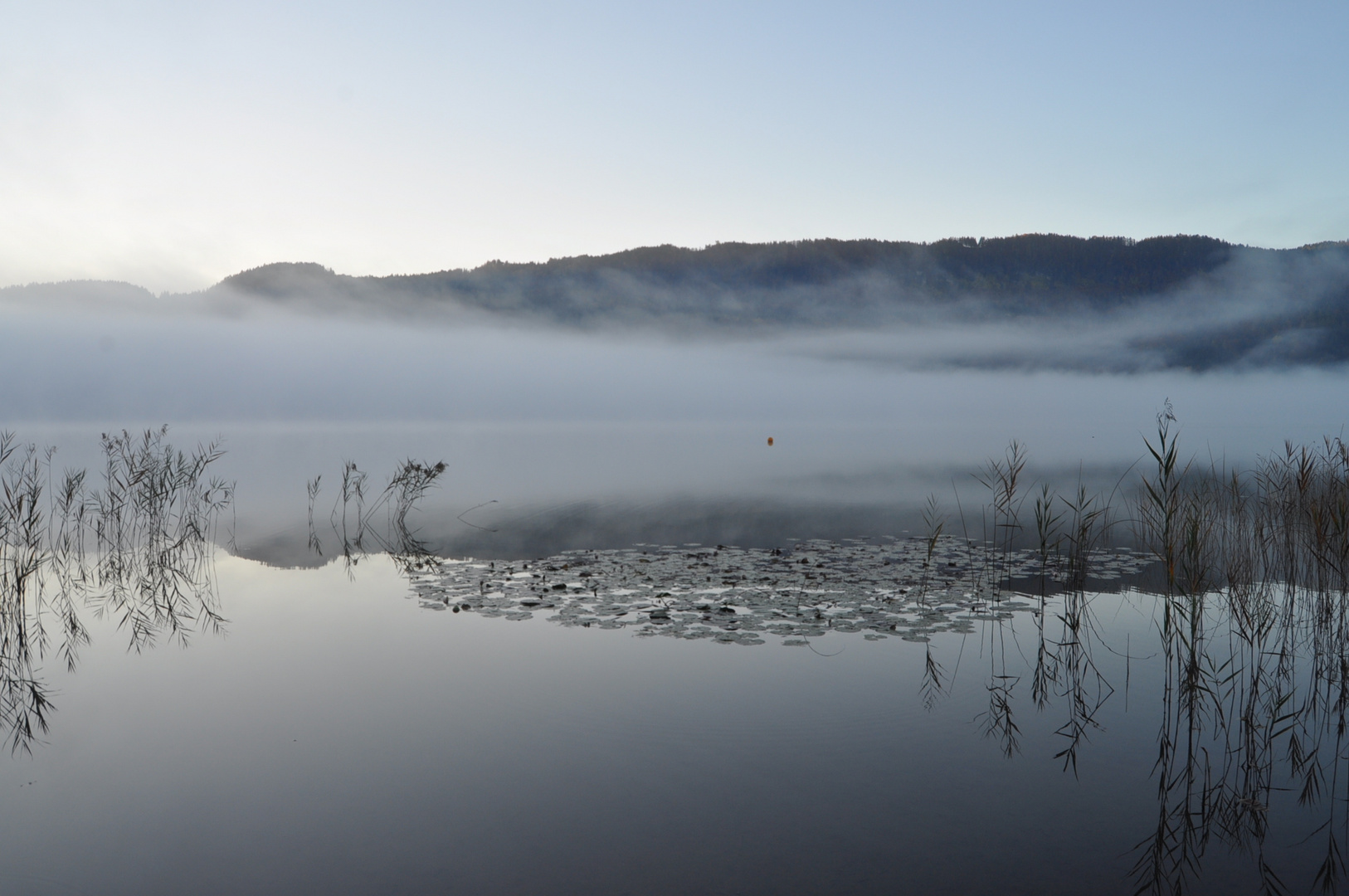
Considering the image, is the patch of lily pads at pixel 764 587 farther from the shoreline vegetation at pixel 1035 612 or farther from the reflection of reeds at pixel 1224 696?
the reflection of reeds at pixel 1224 696

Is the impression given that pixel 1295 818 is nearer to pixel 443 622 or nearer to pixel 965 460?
pixel 443 622

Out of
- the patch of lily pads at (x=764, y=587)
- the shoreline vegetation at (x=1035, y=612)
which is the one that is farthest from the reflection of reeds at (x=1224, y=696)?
the patch of lily pads at (x=764, y=587)

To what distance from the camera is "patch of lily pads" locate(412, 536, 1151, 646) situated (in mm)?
10133

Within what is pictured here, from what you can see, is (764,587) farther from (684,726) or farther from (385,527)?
(385,527)

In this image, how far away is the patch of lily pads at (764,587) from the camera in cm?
1013

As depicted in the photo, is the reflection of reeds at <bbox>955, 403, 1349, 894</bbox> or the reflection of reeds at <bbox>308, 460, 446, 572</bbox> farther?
the reflection of reeds at <bbox>308, 460, 446, 572</bbox>

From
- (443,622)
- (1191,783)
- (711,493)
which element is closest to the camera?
(1191,783)

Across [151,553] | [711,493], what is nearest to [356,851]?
[151,553]

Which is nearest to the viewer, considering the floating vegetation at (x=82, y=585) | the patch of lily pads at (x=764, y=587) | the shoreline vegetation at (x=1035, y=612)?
the shoreline vegetation at (x=1035, y=612)

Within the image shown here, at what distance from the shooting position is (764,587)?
12219 mm

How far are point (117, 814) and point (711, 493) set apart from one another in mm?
23108

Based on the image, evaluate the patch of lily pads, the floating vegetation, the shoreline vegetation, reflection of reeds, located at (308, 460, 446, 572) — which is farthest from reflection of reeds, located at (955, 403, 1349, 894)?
reflection of reeds, located at (308, 460, 446, 572)

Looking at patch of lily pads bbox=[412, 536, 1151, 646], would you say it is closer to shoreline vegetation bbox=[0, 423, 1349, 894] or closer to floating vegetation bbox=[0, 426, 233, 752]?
shoreline vegetation bbox=[0, 423, 1349, 894]

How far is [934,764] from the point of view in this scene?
6.25m
